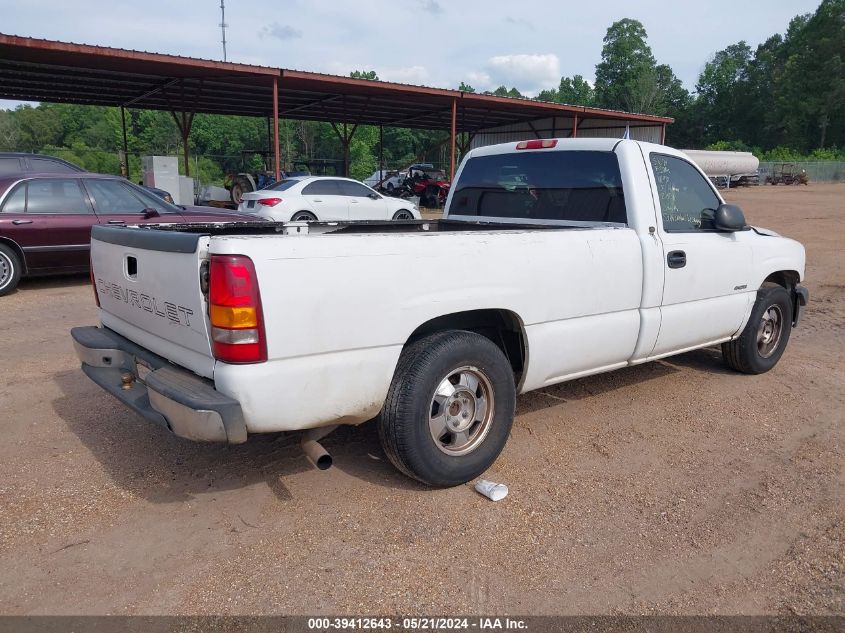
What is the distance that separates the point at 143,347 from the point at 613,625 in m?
2.66

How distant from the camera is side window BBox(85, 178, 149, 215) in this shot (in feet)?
29.3

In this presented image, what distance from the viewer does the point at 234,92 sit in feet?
66.0

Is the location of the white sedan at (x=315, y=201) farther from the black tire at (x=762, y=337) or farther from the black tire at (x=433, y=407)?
the black tire at (x=433, y=407)

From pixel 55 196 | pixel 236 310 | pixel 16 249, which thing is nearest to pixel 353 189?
pixel 55 196

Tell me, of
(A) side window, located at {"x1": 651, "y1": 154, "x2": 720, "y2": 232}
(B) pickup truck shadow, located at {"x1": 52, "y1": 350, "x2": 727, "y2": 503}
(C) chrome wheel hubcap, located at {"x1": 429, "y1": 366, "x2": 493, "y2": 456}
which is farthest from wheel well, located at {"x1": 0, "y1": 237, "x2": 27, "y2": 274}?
(A) side window, located at {"x1": 651, "y1": 154, "x2": 720, "y2": 232}

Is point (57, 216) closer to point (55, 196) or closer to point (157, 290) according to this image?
point (55, 196)

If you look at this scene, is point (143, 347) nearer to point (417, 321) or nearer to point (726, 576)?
point (417, 321)

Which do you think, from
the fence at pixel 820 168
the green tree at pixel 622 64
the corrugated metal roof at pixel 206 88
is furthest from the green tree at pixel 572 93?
the corrugated metal roof at pixel 206 88

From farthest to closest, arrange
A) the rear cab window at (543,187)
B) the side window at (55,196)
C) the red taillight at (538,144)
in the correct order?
the side window at (55,196) → the red taillight at (538,144) → the rear cab window at (543,187)

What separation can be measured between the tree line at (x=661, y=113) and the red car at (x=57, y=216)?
48.5m

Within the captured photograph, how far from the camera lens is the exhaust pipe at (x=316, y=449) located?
112 inches

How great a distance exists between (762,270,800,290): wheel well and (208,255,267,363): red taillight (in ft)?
15.0

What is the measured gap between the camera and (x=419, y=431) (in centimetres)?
314

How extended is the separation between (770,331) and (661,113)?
87051 mm
